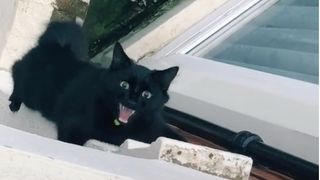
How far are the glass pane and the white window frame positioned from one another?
0.18 feet

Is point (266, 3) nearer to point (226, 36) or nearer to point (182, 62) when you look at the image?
point (226, 36)

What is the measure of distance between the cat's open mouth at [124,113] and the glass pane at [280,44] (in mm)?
526

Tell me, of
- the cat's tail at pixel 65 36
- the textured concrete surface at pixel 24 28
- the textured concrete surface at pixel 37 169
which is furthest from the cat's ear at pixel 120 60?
the textured concrete surface at pixel 37 169

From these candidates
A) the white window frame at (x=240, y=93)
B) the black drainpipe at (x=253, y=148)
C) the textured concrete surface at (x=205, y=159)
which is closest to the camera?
the textured concrete surface at (x=205, y=159)

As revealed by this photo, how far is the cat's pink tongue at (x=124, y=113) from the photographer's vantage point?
2.35m

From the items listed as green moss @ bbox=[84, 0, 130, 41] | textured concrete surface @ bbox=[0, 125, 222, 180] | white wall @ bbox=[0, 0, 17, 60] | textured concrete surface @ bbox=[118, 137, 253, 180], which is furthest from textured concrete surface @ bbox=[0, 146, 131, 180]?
green moss @ bbox=[84, 0, 130, 41]

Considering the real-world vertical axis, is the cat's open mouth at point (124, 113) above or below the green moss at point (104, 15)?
above

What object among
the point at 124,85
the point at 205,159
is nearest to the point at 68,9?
the point at 124,85

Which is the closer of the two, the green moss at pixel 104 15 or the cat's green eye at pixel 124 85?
the cat's green eye at pixel 124 85

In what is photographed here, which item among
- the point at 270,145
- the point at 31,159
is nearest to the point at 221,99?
the point at 270,145

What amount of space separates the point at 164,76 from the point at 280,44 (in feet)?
1.63

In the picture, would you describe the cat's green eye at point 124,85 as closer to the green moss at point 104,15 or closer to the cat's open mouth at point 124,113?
the cat's open mouth at point 124,113

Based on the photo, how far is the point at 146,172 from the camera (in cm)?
132

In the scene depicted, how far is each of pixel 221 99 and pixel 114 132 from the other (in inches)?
16.2
